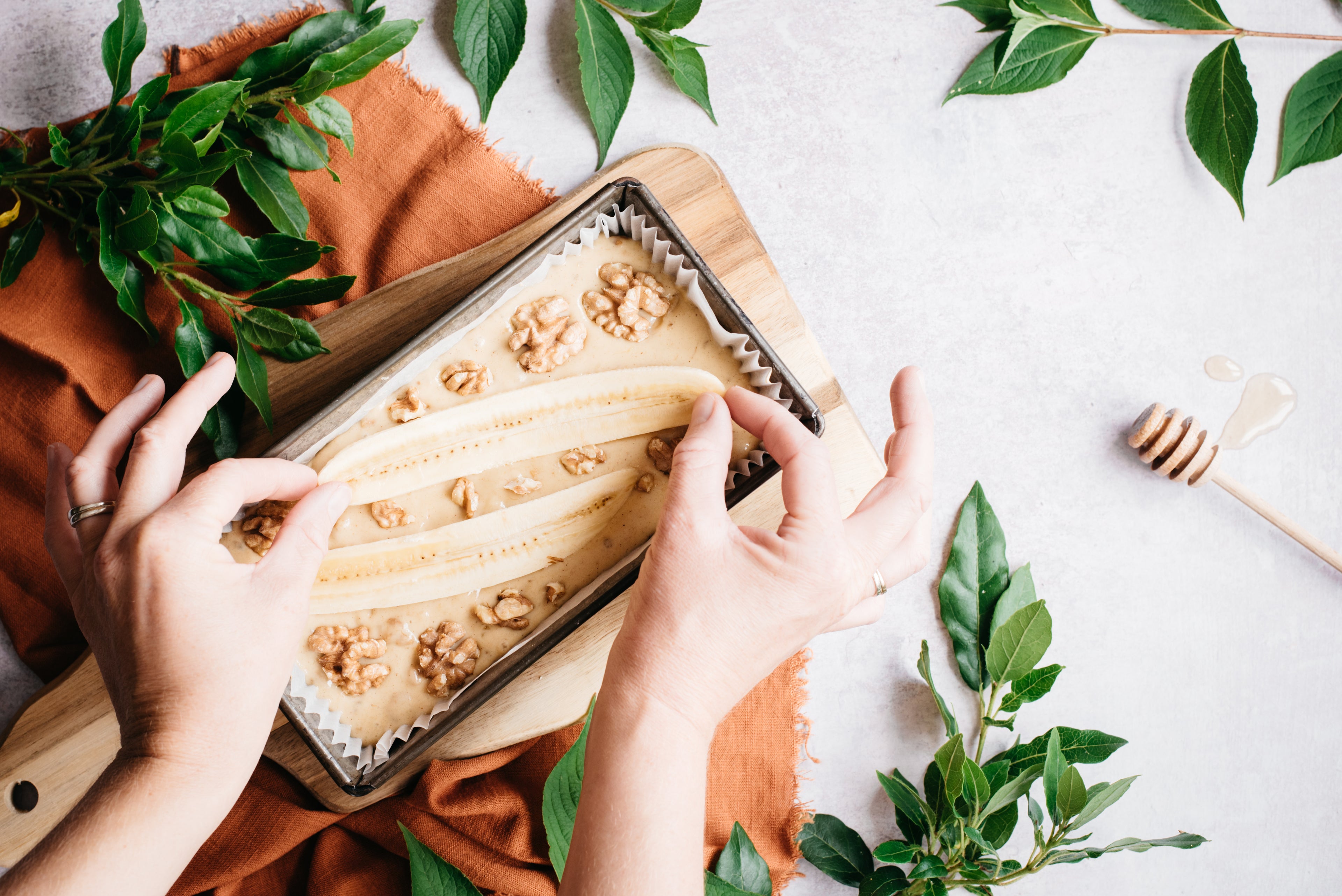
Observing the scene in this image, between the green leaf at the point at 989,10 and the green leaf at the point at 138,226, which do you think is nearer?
the green leaf at the point at 138,226

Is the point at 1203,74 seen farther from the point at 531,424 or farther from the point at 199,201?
the point at 199,201

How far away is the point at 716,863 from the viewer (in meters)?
1.45

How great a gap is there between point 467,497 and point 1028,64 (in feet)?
4.63

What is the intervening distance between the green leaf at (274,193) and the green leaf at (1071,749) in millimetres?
1650

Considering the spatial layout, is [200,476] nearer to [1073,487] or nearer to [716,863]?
[716,863]

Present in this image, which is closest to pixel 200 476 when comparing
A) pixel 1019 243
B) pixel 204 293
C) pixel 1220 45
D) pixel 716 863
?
pixel 204 293

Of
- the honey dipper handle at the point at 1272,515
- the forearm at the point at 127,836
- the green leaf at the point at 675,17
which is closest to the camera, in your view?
the forearm at the point at 127,836

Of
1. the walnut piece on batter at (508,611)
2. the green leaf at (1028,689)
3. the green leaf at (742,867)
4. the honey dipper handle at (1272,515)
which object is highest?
the walnut piece on batter at (508,611)

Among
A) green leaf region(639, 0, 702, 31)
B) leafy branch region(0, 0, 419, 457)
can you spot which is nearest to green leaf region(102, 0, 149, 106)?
leafy branch region(0, 0, 419, 457)

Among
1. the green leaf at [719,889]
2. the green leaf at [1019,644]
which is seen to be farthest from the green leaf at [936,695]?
the green leaf at [719,889]

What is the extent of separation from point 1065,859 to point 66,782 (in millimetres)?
1796

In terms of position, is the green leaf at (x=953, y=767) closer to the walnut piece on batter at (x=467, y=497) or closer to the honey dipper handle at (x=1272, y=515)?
the honey dipper handle at (x=1272, y=515)

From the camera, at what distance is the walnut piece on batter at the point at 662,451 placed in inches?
49.9

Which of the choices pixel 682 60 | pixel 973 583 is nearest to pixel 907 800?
pixel 973 583
